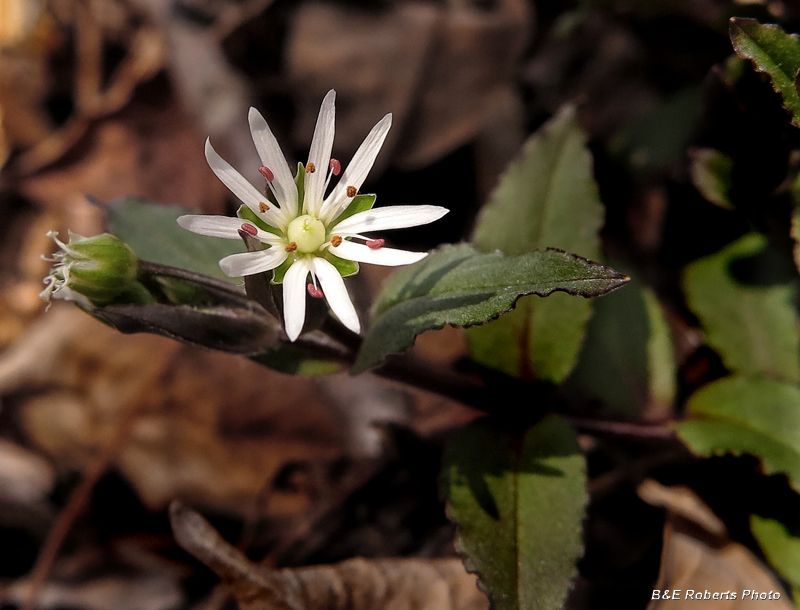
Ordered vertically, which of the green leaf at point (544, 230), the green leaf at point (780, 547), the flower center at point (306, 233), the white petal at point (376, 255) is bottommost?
the green leaf at point (780, 547)

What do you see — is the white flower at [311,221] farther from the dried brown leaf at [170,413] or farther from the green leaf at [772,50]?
the dried brown leaf at [170,413]

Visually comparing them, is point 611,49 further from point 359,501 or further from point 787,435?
point 359,501

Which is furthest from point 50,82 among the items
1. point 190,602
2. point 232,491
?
point 190,602

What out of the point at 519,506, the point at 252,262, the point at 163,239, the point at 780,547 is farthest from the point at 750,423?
the point at 163,239

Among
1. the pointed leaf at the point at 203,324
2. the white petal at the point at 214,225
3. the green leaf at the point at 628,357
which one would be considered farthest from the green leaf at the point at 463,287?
the green leaf at the point at 628,357

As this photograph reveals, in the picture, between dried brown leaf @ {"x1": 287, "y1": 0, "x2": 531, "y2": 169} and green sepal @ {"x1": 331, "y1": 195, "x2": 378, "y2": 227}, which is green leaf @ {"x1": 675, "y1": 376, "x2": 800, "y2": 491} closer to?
green sepal @ {"x1": 331, "y1": 195, "x2": 378, "y2": 227}

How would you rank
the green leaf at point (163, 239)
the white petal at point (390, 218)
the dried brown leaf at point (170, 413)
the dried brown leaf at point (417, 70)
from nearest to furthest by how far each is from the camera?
the white petal at point (390, 218) → the green leaf at point (163, 239) → the dried brown leaf at point (170, 413) → the dried brown leaf at point (417, 70)
